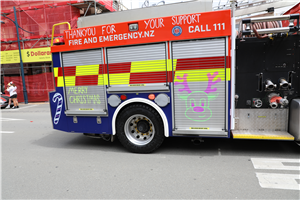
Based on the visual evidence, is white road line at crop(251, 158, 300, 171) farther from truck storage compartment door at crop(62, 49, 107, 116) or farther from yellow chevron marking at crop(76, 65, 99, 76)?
yellow chevron marking at crop(76, 65, 99, 76)

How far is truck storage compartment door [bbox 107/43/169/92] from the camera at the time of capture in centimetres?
446

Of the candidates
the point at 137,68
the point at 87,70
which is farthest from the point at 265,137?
the point at 87,70

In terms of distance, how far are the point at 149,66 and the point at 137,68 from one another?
0.27m

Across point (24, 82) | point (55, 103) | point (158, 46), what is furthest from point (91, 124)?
point (24, 82)

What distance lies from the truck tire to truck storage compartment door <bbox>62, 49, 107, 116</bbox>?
1.79ft

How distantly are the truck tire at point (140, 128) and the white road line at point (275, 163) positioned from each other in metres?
1.90

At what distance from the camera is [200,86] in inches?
170

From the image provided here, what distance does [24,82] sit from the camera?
52.7ft

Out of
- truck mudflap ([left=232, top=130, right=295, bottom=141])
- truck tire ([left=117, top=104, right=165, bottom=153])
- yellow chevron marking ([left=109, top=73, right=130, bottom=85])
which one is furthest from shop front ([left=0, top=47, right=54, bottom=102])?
truck mudflap ([left=232, top=130, right=295, bottom=141])

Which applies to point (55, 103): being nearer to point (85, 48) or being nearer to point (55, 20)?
point (85, 48)

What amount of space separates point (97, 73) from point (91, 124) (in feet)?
4.00

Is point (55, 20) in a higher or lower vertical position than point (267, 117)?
higher

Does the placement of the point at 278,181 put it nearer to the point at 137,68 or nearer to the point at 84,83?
the point at 137,68

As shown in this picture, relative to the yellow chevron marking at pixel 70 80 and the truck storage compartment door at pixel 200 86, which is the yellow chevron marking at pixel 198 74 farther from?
the yellow chevron marking at pixel 70 80
